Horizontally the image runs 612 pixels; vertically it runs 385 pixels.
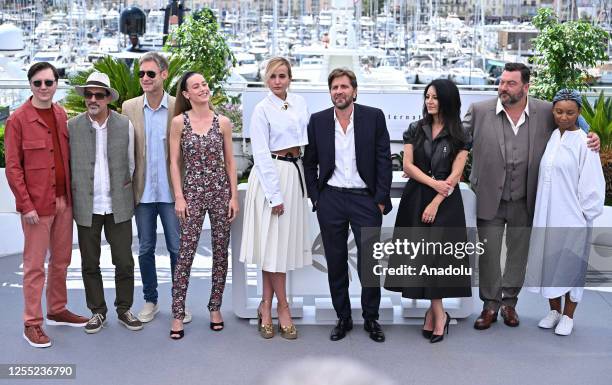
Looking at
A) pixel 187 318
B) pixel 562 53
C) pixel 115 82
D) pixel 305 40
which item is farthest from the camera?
pixel 305 40

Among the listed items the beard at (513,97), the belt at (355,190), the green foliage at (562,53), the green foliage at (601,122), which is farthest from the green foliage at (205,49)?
the beard at (513,97)

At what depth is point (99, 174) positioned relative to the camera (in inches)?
187

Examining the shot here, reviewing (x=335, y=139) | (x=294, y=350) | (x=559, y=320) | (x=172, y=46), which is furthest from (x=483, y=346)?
(x=172, y=46)

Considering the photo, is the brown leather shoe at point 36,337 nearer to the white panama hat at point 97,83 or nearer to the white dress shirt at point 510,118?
the white panama hat at point 97,83

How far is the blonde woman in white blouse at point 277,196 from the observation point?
4.64 meters

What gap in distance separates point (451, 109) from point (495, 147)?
1.39 ft

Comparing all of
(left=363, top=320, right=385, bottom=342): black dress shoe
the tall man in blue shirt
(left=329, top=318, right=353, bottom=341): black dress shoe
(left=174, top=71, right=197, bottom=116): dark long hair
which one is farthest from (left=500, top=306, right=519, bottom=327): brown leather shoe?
(left=174, top=71, right=197, bottom=116): dark long hair

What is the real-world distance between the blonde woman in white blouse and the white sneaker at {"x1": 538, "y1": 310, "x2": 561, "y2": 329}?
56.0 inches

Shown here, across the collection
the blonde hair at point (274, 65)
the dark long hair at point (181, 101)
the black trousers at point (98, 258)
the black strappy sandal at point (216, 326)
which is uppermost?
the blonde hair at point (274, 65)

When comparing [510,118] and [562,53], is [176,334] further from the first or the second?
[562,53]

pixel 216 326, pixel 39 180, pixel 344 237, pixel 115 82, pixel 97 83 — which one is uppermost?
pixel 97 83

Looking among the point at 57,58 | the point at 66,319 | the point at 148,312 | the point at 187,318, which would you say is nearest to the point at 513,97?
the point at 187,318

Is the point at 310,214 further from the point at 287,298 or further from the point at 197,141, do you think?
the point at 197,141

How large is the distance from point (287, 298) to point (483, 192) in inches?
51.4
